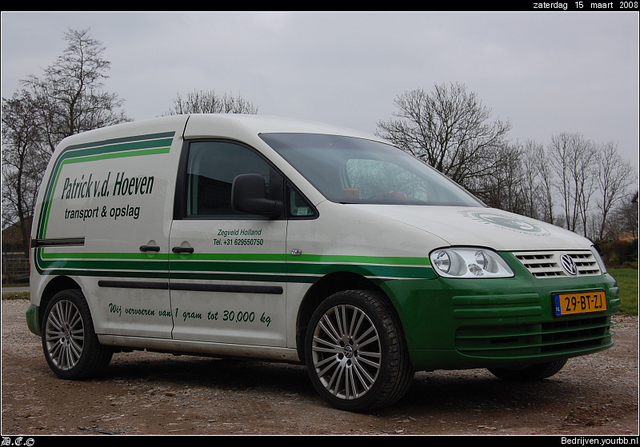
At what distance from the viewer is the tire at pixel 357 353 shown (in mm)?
4527

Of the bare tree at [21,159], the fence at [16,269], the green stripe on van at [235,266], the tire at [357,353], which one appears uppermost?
the bare tree at [21,159]

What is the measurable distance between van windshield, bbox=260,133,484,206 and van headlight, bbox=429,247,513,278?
2.80 ft

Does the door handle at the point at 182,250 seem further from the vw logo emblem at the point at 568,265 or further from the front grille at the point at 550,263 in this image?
the vw logo emblem at the point at 568,265

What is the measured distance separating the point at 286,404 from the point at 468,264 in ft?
5.46

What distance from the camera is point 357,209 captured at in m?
4.87

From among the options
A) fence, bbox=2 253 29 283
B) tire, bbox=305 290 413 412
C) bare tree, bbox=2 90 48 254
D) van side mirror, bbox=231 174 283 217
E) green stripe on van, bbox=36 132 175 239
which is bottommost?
fence, bbox=2 253 29 283

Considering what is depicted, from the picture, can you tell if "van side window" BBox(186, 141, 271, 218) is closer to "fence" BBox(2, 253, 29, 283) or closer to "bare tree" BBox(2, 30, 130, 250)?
"bare tree" BBox(2, 30, 130, 250)

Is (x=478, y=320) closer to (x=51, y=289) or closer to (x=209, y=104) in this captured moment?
(x=51, y=289)

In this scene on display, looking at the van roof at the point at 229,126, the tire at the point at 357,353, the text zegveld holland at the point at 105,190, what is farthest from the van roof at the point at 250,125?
the tire at the point at 357,353

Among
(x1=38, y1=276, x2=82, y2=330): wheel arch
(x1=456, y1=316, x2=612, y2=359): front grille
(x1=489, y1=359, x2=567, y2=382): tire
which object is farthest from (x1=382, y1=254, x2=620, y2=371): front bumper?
(x1=38, y1=276, x2=82, y2=330): wheel arch

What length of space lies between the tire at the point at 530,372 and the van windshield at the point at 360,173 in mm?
1422

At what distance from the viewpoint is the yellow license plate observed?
4.58 m

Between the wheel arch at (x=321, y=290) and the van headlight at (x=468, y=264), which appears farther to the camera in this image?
the wheel arch at (x=321, y=290)

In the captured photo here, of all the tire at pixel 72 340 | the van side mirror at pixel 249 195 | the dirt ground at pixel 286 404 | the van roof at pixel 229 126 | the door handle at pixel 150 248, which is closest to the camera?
the dirt ground at pixel 286 404
